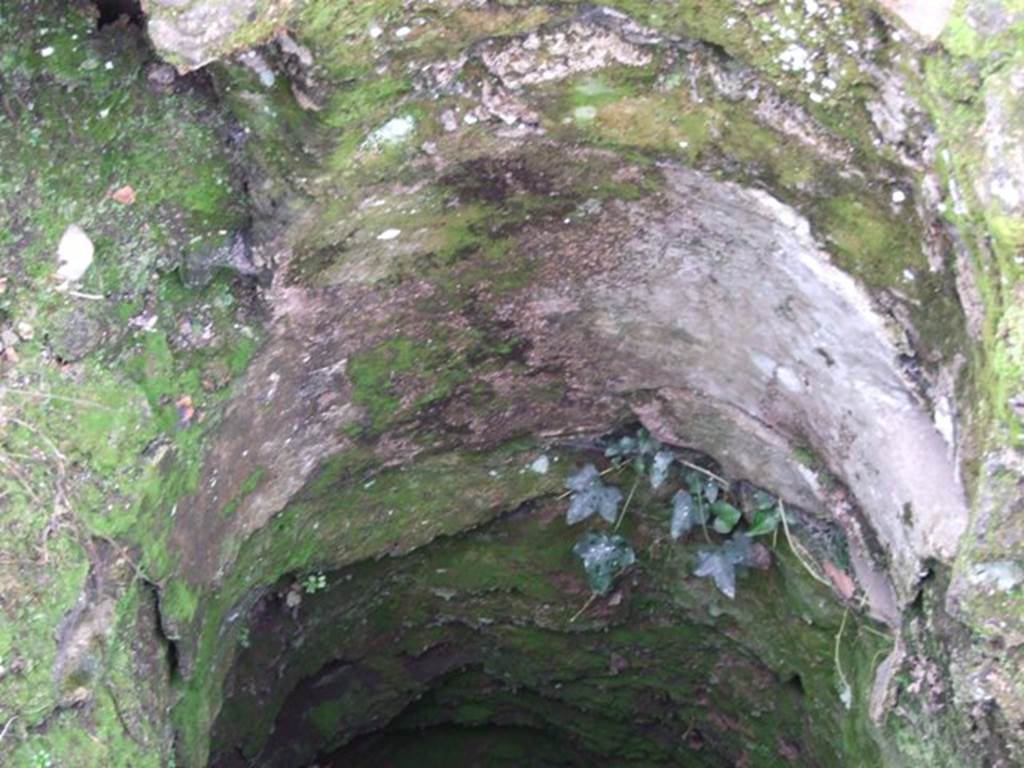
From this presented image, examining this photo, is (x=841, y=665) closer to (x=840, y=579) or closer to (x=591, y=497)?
(x=840, y=579)

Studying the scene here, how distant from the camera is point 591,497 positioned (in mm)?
3520

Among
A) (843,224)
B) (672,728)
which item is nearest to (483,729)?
(672,728)

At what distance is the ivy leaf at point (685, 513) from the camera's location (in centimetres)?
346

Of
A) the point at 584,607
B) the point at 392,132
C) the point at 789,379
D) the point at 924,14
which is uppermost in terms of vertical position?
the point at 924,14

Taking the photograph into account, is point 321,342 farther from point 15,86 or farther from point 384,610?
point 384,610

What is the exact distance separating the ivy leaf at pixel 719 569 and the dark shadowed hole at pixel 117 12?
209cm

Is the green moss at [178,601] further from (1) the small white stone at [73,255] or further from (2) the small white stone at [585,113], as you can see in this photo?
(2) the small white stone at [585,113]

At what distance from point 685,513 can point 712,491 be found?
0.10m

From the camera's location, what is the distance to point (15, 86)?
92.8 inches

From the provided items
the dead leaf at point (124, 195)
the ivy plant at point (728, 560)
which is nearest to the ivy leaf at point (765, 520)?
the ivy plant at point (728, 560)

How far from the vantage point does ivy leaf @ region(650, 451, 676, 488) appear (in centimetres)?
344

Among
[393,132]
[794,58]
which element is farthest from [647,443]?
[794,58]

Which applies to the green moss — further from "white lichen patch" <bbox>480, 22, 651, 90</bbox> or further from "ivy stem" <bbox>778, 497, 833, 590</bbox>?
"ivy stem" <bbox>778, 497, 833, 590</bbox>

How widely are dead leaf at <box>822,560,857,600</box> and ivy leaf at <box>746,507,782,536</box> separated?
0.19 meters
